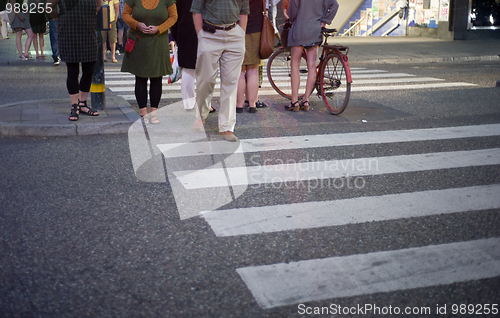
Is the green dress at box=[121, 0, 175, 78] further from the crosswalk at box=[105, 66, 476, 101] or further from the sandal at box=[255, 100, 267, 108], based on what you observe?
the crosswalk at box=[105, 66, 476, 101]

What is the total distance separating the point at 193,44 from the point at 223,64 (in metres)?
1.13

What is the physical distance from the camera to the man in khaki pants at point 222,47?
548cm

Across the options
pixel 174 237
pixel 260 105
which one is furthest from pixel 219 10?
pixel 174 237

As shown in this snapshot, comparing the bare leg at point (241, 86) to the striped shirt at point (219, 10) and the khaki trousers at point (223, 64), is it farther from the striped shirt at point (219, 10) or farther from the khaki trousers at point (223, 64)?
the striped shirt at point (219, 10)

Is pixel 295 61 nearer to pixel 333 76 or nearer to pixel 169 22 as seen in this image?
pixel 333 76

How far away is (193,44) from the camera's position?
6.76 meters

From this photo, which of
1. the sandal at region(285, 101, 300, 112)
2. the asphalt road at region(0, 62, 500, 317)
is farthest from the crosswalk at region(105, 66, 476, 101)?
the asphalt road at region(0, 62, 500, 317)

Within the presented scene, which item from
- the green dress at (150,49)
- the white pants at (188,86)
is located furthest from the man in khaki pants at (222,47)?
the white pants at (188,86)

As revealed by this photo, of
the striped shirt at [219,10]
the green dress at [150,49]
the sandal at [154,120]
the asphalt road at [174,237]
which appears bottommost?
the asphalt road at [174,237]

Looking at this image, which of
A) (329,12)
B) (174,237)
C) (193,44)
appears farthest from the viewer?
(329,12)

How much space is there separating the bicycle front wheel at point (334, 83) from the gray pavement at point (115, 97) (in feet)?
8.91

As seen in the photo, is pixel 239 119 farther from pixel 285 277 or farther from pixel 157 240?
pixel 285 277

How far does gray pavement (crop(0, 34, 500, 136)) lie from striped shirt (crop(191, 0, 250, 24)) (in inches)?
66.6

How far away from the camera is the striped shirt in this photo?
17.8 ft
